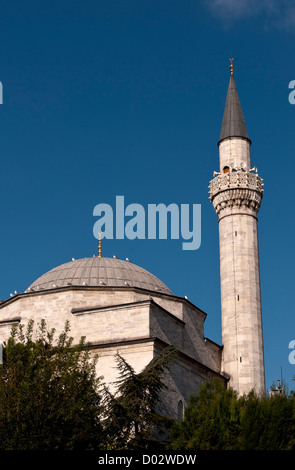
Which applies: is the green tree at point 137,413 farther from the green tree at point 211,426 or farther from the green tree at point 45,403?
the green tree at point 211,426

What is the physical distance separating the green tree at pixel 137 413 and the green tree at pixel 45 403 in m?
0.30

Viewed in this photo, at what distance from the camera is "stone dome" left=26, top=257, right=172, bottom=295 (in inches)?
776

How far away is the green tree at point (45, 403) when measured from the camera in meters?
12.2

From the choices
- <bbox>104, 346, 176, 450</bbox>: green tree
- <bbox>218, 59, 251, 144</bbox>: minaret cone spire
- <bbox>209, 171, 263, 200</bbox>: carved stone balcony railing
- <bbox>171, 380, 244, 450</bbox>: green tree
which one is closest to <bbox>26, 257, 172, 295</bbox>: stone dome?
<bbox>209, 171, 263, 200</bbox>: carved stone balcony railing

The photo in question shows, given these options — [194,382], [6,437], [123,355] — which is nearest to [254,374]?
[194,382]

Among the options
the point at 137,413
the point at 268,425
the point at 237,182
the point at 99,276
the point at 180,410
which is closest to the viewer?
the point at 268,425

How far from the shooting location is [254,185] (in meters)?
20.6

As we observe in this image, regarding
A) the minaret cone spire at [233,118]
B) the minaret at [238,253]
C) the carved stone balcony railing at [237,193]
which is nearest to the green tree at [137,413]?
the minaret at [238,253]

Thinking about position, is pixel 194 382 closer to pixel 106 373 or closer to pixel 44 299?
pixel 106 373

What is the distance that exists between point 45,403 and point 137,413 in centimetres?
181

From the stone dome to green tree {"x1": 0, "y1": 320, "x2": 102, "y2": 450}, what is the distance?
5.41 meters

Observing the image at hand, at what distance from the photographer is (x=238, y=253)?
1959cm

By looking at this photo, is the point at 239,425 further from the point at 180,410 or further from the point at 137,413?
the point at 180,410

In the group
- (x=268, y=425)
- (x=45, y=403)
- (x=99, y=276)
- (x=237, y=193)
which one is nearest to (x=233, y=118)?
(x=237, y=193)
